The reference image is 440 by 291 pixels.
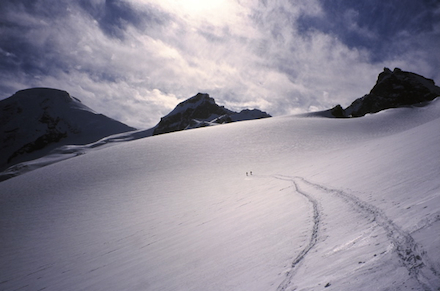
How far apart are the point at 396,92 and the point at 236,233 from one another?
169385mm

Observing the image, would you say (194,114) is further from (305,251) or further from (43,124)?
(305,251)

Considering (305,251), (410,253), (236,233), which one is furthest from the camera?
(236,233)

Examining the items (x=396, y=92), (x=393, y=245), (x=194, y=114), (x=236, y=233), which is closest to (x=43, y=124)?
(x=194, y=114)

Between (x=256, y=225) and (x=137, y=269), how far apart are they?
3.00m

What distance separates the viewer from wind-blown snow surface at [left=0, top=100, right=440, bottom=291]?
93.0 inches

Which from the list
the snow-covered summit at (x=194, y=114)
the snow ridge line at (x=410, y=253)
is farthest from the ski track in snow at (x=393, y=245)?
the snow-covered summit at (x=194, y=114)

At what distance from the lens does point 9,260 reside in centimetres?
727

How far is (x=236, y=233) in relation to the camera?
469cm

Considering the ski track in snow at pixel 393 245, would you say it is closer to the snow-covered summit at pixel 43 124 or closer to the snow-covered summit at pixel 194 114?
the snow-covered summit at pixel 194 114

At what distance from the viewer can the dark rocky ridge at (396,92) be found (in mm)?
120312

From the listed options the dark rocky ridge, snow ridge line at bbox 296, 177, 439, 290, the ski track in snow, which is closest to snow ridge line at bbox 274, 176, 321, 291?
the ski track in snow

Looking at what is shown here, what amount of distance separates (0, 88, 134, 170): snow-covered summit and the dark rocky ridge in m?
194

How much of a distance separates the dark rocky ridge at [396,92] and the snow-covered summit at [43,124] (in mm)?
194381

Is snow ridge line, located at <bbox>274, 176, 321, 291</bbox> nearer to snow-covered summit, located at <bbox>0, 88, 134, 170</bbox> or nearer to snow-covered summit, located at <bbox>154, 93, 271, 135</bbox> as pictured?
snow-covered summit, located at <bbox>154, 93, 271, 135</bbox>
